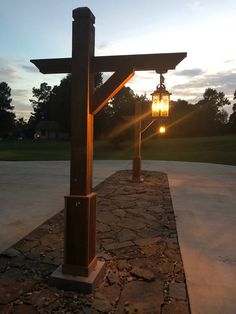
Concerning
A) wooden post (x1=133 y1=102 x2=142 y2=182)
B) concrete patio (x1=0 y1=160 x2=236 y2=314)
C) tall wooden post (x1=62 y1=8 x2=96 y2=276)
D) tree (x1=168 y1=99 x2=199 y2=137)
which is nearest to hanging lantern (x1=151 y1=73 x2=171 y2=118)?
concrete patio (x1=0 y1=160 x2=236 y2=314)

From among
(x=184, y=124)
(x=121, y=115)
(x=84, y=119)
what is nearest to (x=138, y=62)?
(x=84, y=119)

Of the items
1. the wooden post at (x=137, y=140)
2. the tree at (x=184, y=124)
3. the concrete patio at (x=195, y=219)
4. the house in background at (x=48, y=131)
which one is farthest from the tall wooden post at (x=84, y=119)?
the house in background at (x=48, y=131)

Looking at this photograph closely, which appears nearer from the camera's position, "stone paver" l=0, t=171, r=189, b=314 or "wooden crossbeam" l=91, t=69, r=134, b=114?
"stone paver" l=0, t=171, r=189, b=314

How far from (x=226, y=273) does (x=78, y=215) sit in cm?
182

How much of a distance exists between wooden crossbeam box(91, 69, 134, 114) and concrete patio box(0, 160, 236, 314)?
6.89 ft

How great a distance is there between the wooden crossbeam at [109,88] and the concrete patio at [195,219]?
210 centimetres

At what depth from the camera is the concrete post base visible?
10.4 feet

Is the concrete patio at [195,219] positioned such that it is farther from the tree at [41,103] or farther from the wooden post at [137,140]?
the tree at [41,103]

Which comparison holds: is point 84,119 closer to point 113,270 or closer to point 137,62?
point 137,62

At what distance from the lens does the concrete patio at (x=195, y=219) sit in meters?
3.28

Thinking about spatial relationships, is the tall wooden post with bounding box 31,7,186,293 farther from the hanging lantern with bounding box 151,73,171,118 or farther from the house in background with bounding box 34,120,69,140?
the house in background with bounding box 34,120,69,140

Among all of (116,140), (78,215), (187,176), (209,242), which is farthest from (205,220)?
(116,140)

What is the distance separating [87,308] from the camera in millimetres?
2898

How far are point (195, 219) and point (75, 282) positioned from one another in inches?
127
